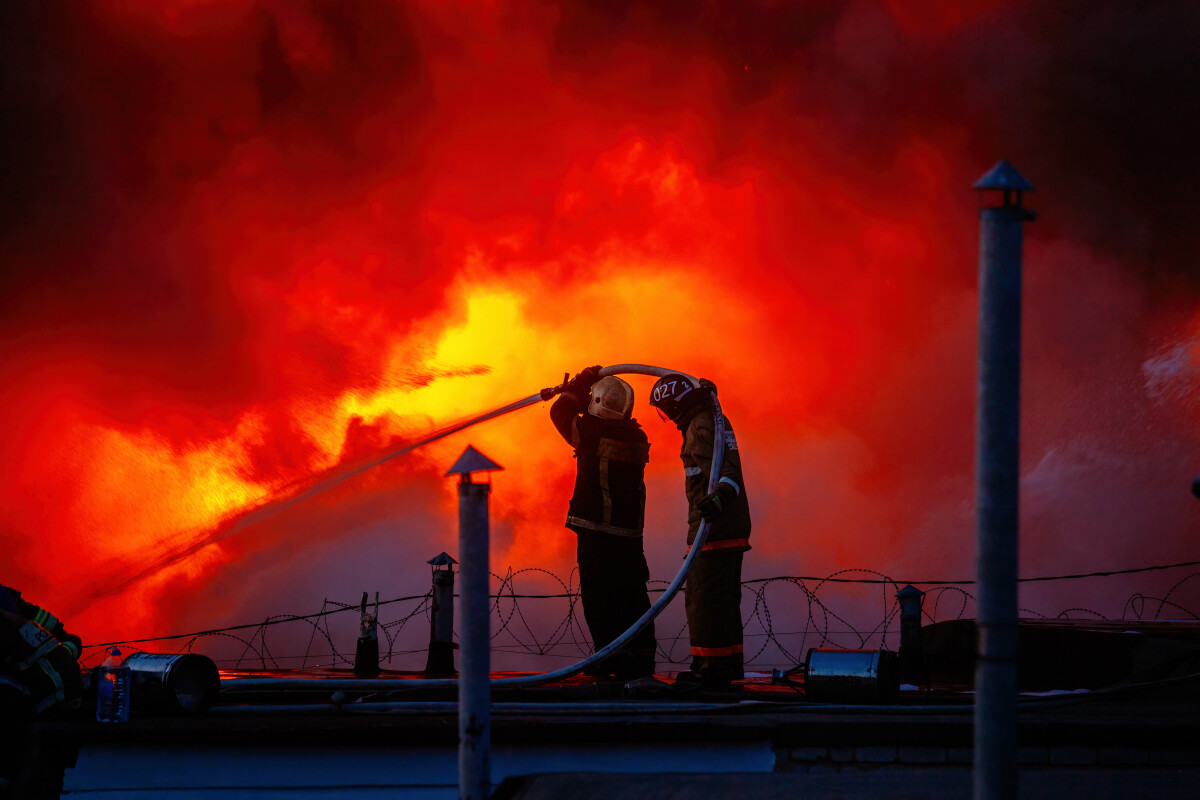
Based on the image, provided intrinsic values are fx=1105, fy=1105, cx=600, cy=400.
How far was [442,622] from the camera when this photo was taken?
8617mm

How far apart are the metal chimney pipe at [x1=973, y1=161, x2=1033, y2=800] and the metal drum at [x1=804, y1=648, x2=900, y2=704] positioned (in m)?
3.11

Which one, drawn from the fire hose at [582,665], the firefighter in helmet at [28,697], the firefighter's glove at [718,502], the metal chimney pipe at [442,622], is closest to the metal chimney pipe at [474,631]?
the fire hose at [582,665]

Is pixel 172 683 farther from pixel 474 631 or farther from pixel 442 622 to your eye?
pixel 474 631

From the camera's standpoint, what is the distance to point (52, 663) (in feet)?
20.4

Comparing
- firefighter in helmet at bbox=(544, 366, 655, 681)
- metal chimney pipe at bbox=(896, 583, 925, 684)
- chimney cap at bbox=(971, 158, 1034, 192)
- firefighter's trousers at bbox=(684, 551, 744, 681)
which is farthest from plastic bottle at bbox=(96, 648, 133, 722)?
metal chimney pipe at bbox=(896, 583, 925, 684)

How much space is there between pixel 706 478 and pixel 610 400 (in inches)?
39.2

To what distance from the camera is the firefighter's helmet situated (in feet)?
25.7

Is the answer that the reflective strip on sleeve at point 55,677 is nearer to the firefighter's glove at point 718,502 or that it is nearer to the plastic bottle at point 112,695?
the plastic bottle at point 112,695

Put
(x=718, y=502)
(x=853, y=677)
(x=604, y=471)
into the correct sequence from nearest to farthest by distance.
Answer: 1. (x=853, y=677)
2. (x=718, y=502)
3. (x=604, y=471)

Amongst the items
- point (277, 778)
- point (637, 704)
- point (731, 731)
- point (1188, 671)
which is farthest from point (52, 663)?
point (1188, 671)

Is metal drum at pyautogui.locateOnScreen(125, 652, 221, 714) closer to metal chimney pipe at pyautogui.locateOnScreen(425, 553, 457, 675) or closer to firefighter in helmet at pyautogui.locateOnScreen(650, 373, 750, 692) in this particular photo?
metal chimney pipe at pyautogui.locateOnScreen(425, 553, 457, 675)

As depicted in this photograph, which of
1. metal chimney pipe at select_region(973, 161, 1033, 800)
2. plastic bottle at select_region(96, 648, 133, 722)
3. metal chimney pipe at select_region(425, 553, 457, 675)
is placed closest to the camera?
metal chimney pipe at select_region(973, 161, 1033, 800)

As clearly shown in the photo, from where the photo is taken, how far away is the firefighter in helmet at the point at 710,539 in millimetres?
7344

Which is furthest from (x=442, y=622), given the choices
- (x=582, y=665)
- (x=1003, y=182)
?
(x=1003, y=182)
